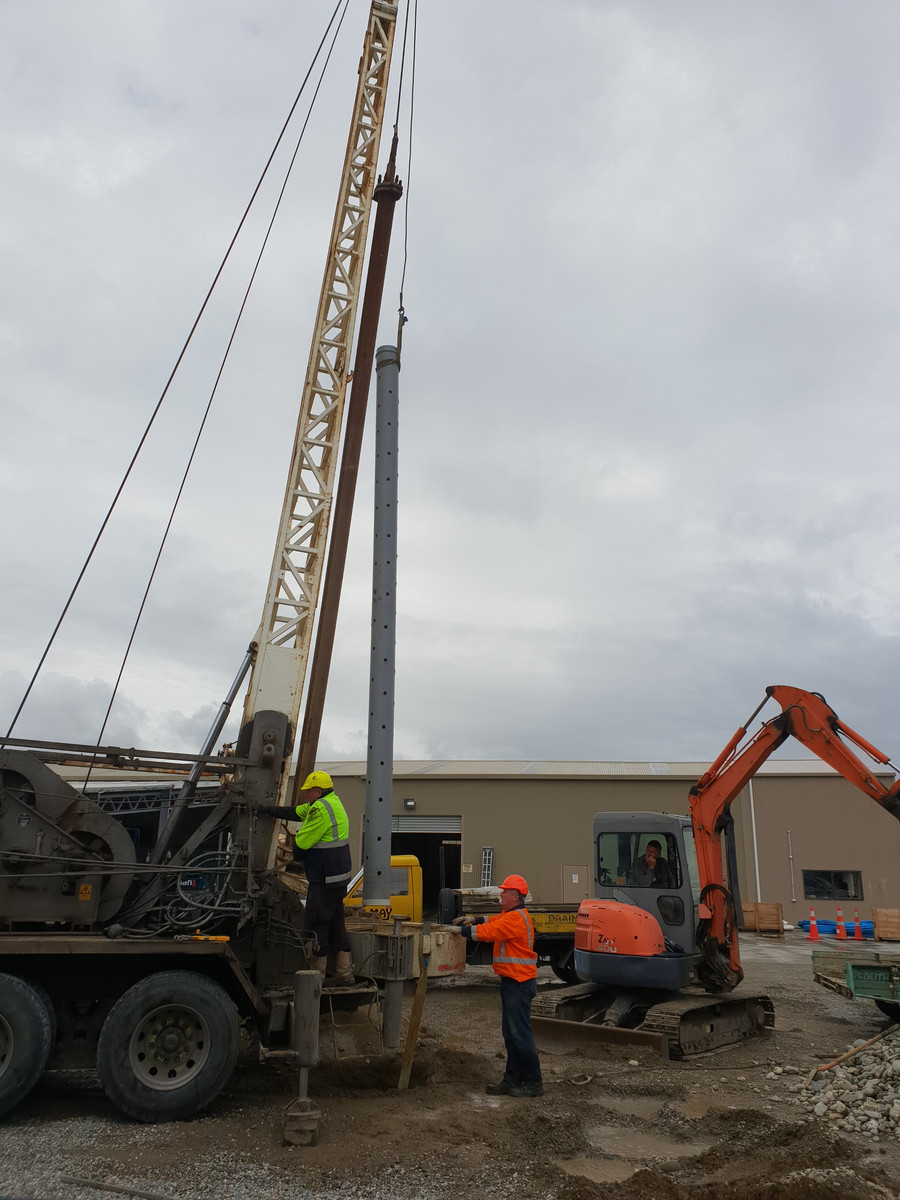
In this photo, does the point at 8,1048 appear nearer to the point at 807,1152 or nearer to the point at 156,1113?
the point at 156,1113

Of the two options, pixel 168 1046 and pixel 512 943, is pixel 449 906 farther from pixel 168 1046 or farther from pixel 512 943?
pixel 168 1046

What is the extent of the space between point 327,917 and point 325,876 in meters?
0.36

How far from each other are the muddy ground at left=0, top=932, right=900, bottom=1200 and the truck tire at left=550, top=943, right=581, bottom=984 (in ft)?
19.3

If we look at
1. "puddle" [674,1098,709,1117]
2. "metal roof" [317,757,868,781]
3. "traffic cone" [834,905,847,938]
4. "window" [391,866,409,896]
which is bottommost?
"puddle" [674,1098,709,1117]

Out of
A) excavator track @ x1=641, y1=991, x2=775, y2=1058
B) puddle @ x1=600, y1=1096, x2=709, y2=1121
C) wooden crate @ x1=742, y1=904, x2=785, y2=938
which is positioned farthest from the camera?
wooden crate @ x1=742, y1=904, x2=785, y2=938

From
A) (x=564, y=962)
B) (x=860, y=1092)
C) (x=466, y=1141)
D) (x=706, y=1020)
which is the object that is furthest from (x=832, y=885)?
(x=466, y=1141)

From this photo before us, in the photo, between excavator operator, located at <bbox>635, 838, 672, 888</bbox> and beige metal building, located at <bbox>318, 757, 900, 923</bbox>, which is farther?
beige metal building, located at <bbox>318, 757, 900, 923</bbox>

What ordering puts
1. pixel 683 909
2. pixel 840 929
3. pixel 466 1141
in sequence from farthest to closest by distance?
pixel 840 929 < pixel 683 909 < pixel 466 1141

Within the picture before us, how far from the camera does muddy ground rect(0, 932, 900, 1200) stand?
539 centimetres

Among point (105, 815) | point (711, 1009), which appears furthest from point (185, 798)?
point (711, 1009)

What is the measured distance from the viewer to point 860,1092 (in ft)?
25.2

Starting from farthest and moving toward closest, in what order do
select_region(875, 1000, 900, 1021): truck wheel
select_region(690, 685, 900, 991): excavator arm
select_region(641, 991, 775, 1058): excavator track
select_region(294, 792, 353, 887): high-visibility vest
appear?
select_region(875, 1000, 900, 1021): truck wheel → select_region(690, 685, 900, 991): excavator arm → select_region(641, 991, 775, 1058): excavator track → select_region(294, 792, 353, 887): high-visibility vest

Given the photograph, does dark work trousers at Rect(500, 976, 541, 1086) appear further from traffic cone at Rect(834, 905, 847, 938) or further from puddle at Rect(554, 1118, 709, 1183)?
traffic cone at Rect(834, 905, 847, 938)

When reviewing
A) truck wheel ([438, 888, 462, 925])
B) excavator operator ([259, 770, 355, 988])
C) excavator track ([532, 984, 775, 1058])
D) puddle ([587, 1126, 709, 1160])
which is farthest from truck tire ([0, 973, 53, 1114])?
truck wheel ([438, 888, 462, 925])
